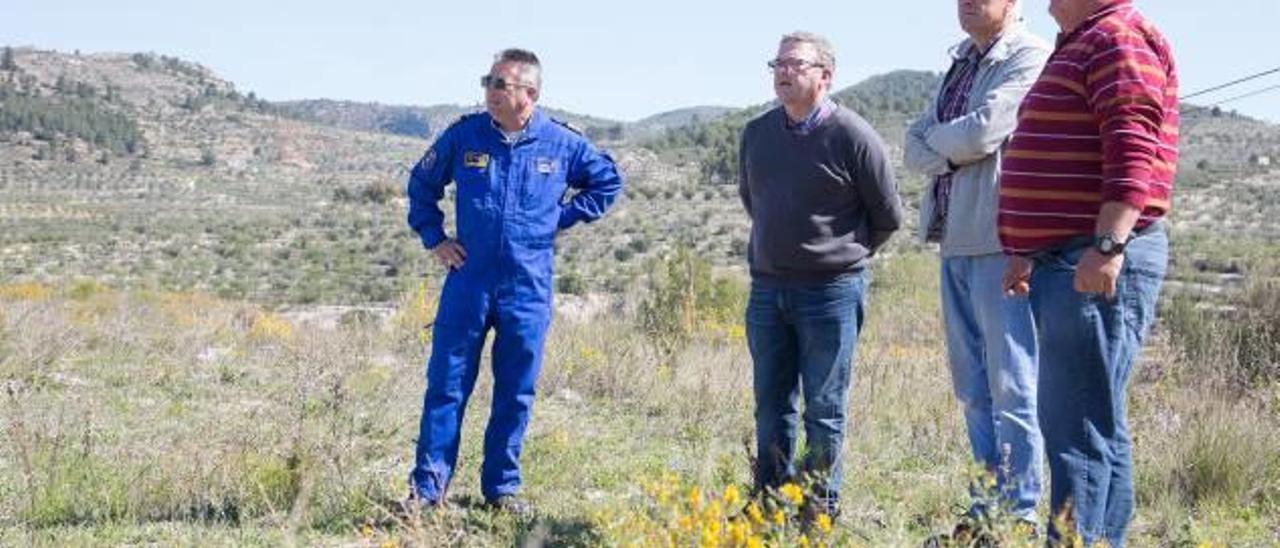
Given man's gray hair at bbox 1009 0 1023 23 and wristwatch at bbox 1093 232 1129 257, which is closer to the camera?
wristwatch at bbox 1093 232 1129 257

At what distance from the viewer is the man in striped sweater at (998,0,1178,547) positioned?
296cm

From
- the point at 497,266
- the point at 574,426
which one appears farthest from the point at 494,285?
the point at 574,426

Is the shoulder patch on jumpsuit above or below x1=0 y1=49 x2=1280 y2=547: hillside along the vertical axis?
above

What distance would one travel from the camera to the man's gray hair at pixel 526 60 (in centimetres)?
452

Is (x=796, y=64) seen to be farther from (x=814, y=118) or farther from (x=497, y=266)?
(x=497, y=266)

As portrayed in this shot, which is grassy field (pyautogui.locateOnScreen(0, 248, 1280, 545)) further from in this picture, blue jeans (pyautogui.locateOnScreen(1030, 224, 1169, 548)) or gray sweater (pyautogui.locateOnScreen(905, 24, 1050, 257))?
gray sweater (pyautogui.locateOnScreen(905, 24, 1050, 257))

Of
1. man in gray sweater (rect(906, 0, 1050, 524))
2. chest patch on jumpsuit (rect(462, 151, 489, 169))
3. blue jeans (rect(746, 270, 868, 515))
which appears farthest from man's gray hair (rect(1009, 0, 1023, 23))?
chest patch on jumpsuit (rect(462, 151, 489, 169))

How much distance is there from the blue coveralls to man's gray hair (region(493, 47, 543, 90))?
0.54 feet

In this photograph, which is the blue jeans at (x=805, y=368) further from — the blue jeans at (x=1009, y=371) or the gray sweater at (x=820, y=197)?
the blue jeans at (x=1009, y=371)

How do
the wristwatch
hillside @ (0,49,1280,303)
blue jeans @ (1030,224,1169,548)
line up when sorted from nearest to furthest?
the wristwatch, blue jeans @ (1030,224,1169,548), hillside @ (0,49,1280,303)

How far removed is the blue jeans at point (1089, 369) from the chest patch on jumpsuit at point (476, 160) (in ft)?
7.04

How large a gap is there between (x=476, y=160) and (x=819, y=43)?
1.36m

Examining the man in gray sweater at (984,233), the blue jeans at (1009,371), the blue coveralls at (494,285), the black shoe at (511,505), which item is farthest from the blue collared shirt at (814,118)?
the black shoe at (511,505)

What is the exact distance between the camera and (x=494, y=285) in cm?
446
